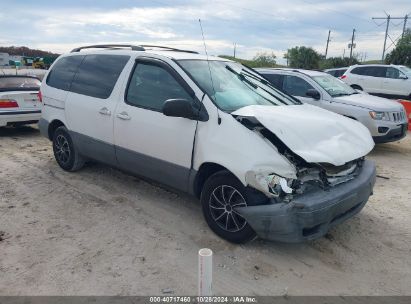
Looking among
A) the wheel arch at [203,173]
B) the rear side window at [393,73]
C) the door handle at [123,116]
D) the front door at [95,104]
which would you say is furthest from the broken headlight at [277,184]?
the rear side window at [393,73]

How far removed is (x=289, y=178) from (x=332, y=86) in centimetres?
596

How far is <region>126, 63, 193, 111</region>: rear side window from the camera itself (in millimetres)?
4305

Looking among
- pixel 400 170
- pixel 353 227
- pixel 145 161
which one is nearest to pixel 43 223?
pixel 145 161

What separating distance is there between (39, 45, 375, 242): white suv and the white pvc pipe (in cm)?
114

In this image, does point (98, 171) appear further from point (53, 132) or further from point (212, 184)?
point (212, 184)

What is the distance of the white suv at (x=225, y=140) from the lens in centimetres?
347

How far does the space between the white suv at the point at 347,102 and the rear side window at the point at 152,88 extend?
4246 millimetres

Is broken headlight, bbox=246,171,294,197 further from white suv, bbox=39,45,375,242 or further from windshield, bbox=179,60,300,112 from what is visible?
windshield, bbox=179,60,300,112

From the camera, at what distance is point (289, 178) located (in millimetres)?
3424

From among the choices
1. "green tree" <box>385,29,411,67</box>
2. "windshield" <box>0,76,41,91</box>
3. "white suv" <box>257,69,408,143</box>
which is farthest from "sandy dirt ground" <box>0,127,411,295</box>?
"green tree" <box>385,29,411,67</box>

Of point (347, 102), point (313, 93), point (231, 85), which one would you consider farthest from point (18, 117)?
point (347, 102)

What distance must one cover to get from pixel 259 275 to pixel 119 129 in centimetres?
250

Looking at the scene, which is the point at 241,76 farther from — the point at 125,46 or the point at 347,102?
the point at 347,102

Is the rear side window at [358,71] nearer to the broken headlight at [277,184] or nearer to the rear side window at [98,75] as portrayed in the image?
the rear side window at [98,75]
